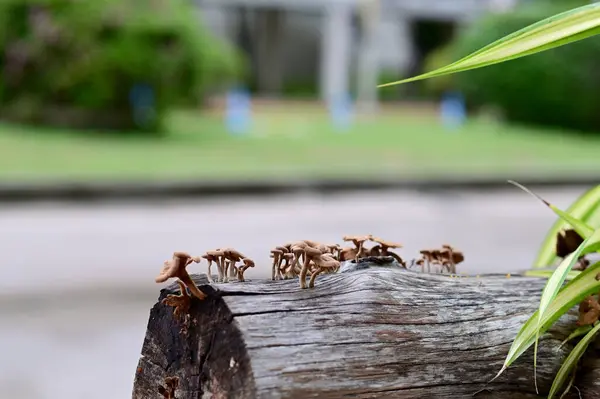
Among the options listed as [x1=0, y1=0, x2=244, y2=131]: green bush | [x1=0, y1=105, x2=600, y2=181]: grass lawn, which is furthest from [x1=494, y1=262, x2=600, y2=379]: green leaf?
[x1=0, y1=0, x2=244, y2=131]: green bush

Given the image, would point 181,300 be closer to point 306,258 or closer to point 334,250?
point 306,258

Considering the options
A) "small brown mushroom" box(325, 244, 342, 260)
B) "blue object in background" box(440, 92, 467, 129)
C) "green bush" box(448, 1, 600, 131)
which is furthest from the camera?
"blue object in background" box(440, 92, 467, 129)

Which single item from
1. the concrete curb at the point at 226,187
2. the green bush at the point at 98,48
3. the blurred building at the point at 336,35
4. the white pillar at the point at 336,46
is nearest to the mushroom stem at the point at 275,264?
the concrete curb at the point at 226,187

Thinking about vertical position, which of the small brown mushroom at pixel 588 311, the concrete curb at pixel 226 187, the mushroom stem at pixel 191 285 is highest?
the concrete curb at pixel 226 187

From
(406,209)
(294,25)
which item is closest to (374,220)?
(406,209)

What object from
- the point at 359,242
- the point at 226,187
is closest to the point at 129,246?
the point at 226,187

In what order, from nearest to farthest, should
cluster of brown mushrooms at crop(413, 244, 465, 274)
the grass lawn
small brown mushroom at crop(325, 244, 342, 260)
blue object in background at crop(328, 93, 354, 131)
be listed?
small brown mushroom at crop(325, 244, 342, 260) < cluster of brown mushrooms at crop(413, 244, 465, 274) < the grass lawn < blue object in background at crop(328, 93, 354, 131)

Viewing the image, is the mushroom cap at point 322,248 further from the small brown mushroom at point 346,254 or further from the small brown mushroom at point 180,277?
the small brown mushroom at point 180,277

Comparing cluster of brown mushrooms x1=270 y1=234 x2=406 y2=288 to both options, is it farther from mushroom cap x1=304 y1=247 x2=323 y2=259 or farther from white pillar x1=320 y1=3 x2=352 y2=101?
white pillar x1=320 y1=3 x2=352 y2=101
